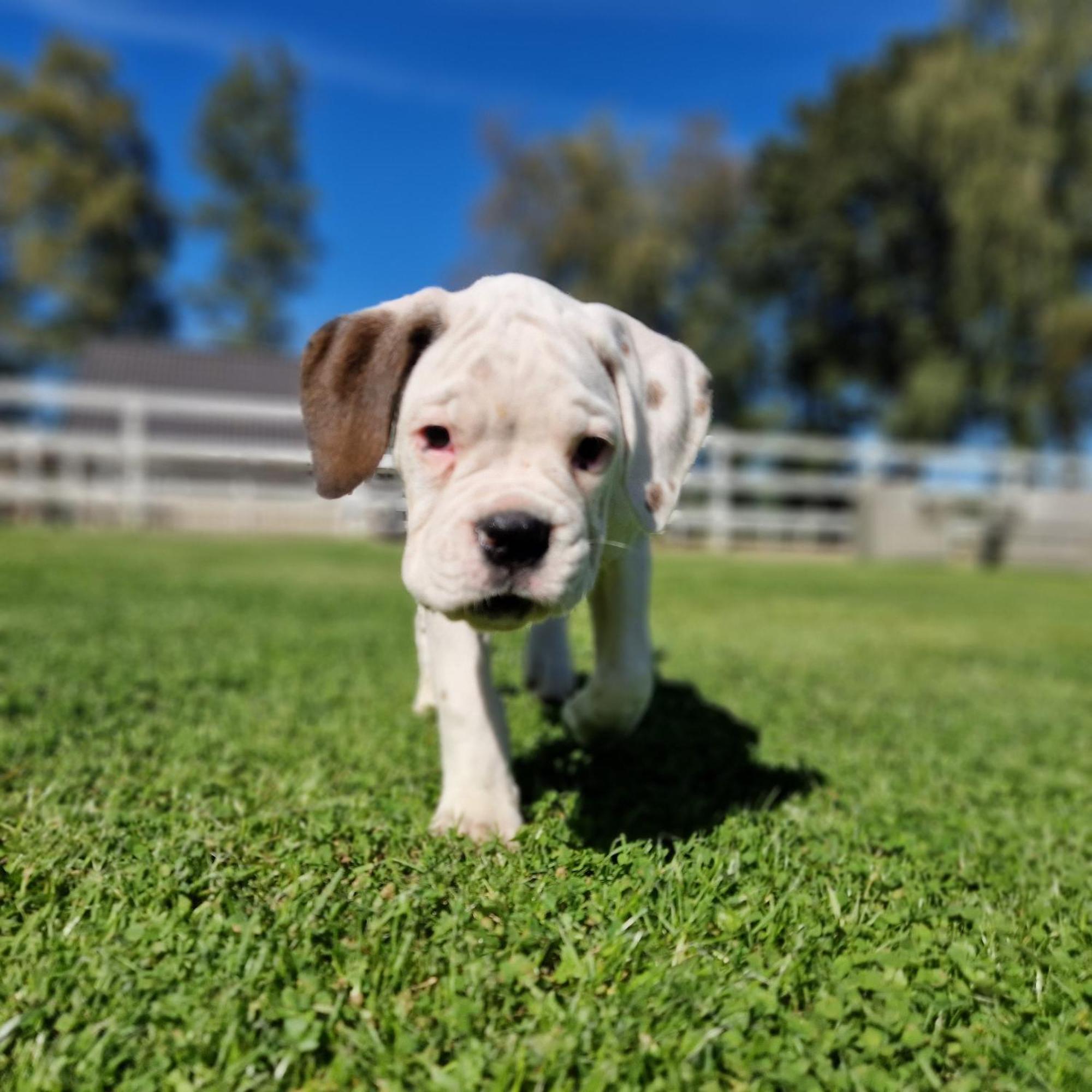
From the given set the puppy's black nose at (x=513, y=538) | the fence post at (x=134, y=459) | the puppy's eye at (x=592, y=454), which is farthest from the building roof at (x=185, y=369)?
the puppy's black nose at (x=513, y=538)

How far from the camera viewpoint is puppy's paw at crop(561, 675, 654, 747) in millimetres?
2977

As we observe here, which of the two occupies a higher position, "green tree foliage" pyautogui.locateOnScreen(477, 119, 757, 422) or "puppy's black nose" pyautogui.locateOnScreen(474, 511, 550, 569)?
"green tree foliage" pyautogui.locateOnScreen(477, 119, 757, 422)

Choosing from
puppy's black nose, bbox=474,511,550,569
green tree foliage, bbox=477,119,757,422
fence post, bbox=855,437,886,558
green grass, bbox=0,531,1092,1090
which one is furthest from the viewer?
green tree foliage, bbox=477,119,757,422

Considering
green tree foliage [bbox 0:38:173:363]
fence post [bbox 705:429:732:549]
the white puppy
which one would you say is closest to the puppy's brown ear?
the white puppy

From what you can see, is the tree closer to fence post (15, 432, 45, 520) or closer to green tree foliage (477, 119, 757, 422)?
green tree foliage (477, 119, 757, 422)

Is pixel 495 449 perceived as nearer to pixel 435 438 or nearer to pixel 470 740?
pixel 435 438

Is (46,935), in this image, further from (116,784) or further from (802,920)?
(802,920)

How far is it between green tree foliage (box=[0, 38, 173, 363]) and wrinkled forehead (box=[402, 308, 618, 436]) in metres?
42.5

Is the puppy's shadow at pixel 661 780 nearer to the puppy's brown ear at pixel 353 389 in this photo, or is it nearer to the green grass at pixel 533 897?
the green grass at pixel 533 897

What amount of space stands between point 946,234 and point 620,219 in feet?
39.0

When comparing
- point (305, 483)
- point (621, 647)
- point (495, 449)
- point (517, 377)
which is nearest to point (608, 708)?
point (621, 647)

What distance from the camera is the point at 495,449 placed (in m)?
2.24

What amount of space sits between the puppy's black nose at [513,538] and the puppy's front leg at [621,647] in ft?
2.70

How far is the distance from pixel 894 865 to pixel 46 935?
1.79 meters
